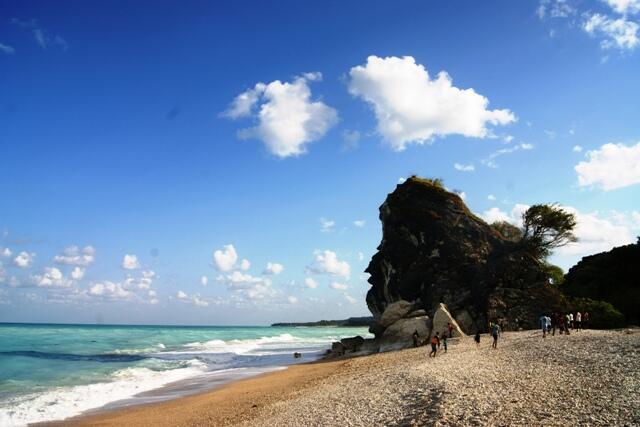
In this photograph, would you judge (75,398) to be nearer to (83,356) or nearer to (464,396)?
(464,396)

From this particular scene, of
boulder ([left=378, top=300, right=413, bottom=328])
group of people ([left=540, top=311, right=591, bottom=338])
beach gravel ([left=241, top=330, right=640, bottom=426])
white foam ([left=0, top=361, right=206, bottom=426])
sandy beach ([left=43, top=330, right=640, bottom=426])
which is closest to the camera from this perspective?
beach gravel ([left=241, top=330, right=640, bottom=426])

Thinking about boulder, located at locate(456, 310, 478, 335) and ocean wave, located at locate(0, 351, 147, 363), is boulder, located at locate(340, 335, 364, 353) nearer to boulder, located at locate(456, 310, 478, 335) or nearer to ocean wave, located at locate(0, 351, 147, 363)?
boulder, located at locate(456, 310, 478, 335)

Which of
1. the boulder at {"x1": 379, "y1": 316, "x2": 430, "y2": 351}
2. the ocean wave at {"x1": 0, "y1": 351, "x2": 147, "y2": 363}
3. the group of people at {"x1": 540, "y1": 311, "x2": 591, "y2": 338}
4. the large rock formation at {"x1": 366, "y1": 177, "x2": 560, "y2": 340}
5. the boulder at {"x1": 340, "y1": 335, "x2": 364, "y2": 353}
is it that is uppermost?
the large rock formation at {"x1": 366, "y1": 177, "x2": 560, "y2": 340}

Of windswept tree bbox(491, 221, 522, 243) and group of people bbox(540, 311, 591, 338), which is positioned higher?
windswept tree bbox(491, 221, 522, 243)

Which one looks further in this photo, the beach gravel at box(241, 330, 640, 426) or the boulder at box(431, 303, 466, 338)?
the boulder at box(431, 303, 466, 338)

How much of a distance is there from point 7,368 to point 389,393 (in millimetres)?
38591

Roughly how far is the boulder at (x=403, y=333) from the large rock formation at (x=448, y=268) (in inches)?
76.0

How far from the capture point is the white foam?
22.8 metres

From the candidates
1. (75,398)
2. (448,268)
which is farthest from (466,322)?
(75,398)

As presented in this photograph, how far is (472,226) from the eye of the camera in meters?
57.8

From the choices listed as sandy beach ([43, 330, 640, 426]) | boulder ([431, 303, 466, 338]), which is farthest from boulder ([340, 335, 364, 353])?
sandy beach ([43, 330, 640, 426])

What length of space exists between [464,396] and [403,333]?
28.7m

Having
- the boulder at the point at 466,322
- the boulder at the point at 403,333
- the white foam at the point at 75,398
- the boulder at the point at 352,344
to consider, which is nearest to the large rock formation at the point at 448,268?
the boulder at the point at 466,322

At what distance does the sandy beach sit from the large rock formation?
61.1 feet
